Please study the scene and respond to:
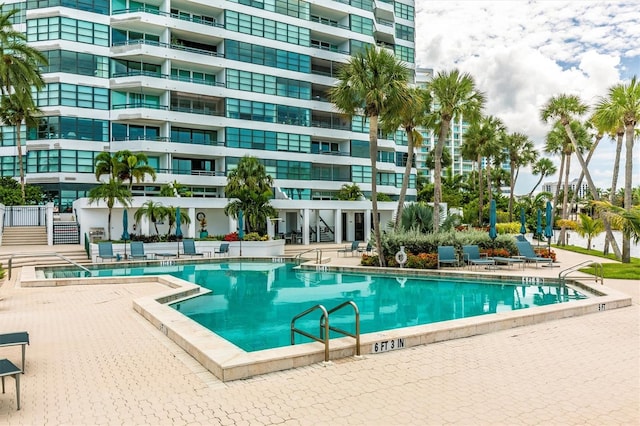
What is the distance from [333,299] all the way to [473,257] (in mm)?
8225

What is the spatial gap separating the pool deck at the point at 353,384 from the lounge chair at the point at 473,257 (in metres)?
→ 10.2

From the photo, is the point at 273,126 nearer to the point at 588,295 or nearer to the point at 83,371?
the point at 588,295

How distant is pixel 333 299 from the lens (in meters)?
15.0

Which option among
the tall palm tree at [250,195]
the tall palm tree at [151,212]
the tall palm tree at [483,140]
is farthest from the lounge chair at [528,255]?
the tall palm tree at [483,140]

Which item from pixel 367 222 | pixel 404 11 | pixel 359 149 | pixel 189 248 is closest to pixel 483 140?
pixel 359 149

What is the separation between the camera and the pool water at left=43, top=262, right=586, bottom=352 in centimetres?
1138

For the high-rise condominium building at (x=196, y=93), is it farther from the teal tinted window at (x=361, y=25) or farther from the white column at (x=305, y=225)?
the white column at (x=305, y=225)

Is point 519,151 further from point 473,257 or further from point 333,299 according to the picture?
point 333,299

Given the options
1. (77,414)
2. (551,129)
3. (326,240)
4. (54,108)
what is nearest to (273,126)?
(326,240)

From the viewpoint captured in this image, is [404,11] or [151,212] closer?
[151,212]

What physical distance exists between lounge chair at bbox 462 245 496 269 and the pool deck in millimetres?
10156

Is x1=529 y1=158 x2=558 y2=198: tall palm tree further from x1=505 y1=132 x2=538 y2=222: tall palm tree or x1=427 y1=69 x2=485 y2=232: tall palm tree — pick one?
x1=427 y1=69 x2=485 y2=232: tall palm tree

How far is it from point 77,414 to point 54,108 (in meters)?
39.1

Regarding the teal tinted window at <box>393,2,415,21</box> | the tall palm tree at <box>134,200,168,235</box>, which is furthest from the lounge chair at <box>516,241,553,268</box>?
the teal tinted window at <box>393,2,415,21</box>
